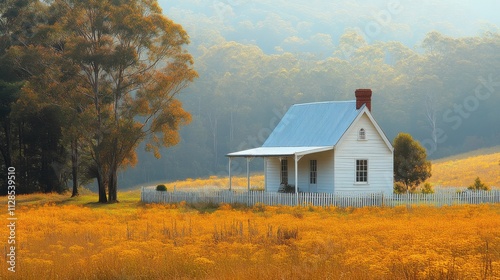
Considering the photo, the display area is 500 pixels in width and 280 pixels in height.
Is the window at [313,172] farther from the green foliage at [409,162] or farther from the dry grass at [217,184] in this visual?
the dry grass at [217,184]

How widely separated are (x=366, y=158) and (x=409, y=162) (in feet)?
14.9

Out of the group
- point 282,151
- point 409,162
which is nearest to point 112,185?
point 282,151

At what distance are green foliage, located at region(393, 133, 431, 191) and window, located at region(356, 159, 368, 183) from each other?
416cm

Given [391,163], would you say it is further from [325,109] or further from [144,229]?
[144,229]

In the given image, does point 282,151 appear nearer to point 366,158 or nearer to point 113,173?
point 366,158

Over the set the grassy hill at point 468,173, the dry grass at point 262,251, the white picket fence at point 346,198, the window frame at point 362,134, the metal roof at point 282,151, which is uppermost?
the window frame at point 362,134

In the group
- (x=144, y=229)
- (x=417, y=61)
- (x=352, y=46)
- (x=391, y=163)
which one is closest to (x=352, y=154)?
(x=391, y=163)

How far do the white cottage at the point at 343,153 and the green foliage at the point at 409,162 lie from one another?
117 inches

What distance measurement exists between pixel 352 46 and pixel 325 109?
128m

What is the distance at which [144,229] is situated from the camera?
25.4m

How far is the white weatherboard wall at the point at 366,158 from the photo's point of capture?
43.3 metres

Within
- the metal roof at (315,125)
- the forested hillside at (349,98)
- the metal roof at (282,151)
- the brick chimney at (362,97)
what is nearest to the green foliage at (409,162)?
the brick chimney at (362,97)

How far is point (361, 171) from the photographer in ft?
144

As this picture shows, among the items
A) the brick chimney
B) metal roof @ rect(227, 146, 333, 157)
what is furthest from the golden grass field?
the brick chimney
